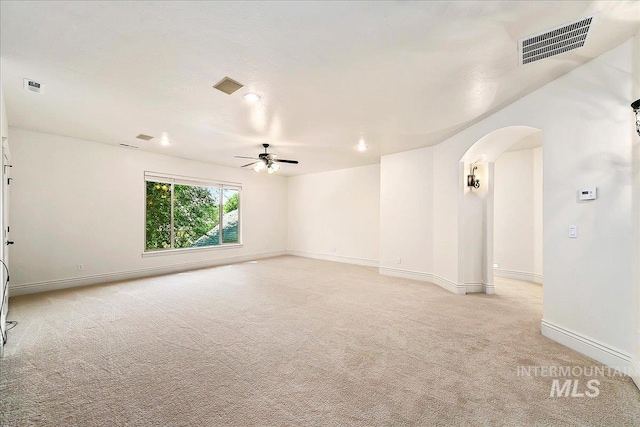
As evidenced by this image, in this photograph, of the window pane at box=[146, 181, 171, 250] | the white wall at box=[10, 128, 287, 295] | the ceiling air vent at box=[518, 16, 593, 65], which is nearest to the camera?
the ceiling air vent at box=[518, 16, 593, 65]

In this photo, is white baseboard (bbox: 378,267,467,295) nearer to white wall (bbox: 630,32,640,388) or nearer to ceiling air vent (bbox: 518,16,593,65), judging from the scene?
white wall (bbox: 630,32,640,388)

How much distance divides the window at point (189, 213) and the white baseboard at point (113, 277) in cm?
47

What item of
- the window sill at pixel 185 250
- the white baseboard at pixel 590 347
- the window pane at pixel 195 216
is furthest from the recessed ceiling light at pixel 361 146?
the window sill at pixel 185 250

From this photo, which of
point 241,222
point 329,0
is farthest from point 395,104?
point 241,222

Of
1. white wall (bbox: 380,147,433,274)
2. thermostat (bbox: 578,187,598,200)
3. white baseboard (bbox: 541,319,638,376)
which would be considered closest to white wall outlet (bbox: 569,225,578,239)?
thermostat (bbox: 578,187,598,200)

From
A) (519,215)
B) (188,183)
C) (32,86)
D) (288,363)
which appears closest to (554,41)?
(288,363)

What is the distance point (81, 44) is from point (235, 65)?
48.0 inches

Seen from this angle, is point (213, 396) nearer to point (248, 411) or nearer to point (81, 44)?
point (248, 411)

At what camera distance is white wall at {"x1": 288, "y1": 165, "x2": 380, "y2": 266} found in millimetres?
7039

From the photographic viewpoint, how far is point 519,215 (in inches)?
215

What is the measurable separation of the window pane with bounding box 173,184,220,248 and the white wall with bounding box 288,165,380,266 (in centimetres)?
265

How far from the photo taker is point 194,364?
2.31 meters

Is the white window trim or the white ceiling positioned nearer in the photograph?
the white ceiling

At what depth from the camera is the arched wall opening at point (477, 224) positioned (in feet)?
14.5
